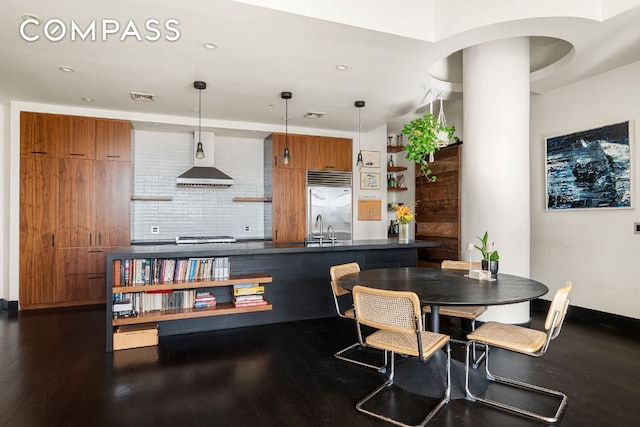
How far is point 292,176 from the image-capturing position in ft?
20.4

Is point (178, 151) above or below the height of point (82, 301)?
above

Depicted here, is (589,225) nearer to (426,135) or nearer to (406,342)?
(426,135)

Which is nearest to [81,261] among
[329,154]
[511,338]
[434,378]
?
[329,154]

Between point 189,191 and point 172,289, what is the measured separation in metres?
2.79

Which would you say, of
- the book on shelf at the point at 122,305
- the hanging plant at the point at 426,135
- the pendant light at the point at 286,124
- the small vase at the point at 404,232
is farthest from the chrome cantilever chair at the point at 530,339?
the pendant light at the point at 286,124

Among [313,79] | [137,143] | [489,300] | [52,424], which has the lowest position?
[52,424]

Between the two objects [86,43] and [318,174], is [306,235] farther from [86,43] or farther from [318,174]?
[86,43]

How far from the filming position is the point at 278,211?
6.09 m

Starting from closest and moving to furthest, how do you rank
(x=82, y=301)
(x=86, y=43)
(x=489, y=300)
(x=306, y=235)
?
(x=489, y=300)
(x=86, y=43)
(x=82, y=301)
(x=306, y=235)

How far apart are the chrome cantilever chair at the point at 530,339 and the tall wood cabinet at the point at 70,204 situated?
4848 mm

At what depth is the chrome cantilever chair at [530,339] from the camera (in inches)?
87.1

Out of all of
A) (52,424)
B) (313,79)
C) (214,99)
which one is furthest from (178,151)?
(52,424)

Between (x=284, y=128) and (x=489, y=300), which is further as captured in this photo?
(x=284, y=128)

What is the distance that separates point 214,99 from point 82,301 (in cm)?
332
